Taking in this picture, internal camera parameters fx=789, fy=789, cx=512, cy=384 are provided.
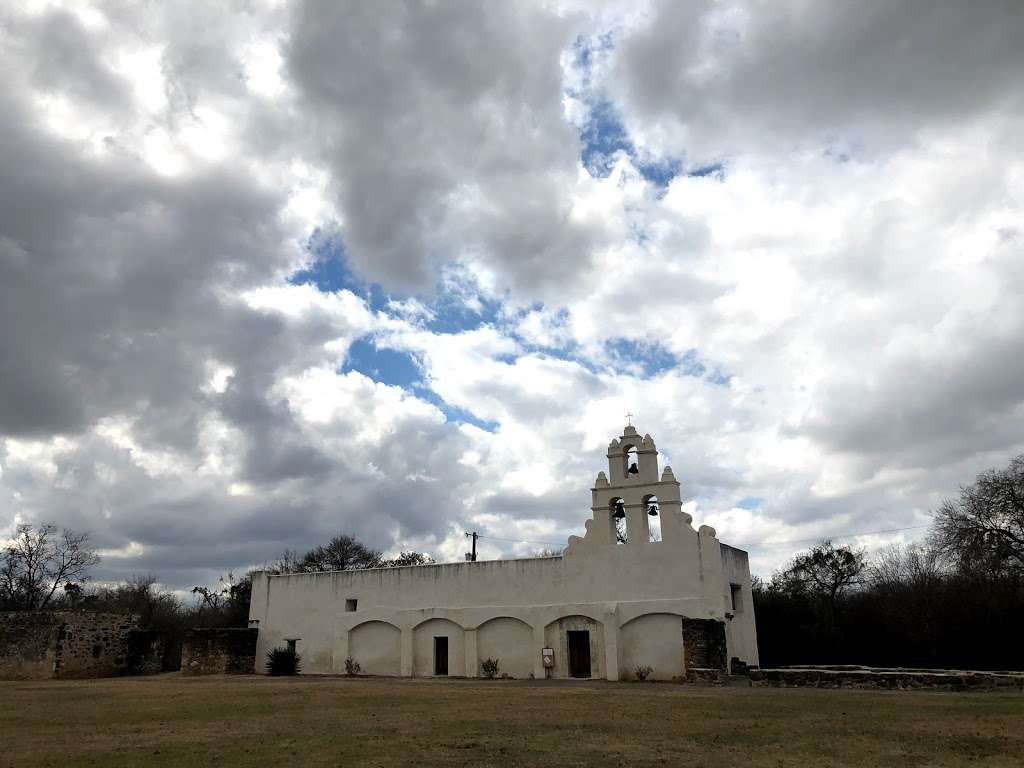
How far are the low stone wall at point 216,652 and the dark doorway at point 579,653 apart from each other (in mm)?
13515

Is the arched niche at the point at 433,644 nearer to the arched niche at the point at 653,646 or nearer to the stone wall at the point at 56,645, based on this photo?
the arched niche at the point at 653,646

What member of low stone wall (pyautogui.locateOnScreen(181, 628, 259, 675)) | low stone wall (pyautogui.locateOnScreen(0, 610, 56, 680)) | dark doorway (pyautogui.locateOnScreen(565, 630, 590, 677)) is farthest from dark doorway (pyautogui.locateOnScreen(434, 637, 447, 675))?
low stone wall (pyautogui.locateOnScreen(0, 610, 56, 680))

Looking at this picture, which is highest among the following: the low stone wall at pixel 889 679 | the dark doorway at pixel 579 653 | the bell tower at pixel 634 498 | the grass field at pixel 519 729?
the bell tower at pixel 634 498

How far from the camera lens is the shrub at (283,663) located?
1187 inches

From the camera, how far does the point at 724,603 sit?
24625mm

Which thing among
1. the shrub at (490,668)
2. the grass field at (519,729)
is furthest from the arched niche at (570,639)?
the grass field at (519,729)

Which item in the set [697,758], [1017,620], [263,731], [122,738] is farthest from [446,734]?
[1017,620]

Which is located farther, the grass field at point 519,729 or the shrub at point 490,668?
the shrub at point 490,668

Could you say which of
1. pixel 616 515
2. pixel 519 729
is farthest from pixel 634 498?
pixel 519 729

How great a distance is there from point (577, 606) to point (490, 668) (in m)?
3.82

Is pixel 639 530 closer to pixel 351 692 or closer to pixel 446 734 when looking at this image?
pixel 351 692

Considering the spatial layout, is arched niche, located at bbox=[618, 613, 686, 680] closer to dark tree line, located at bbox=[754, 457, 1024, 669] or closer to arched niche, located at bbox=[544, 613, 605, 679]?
arched niche, located at bbox=[544, 613, 605, 679]

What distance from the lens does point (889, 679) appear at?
1900 cm

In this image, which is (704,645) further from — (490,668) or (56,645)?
(56,645)
